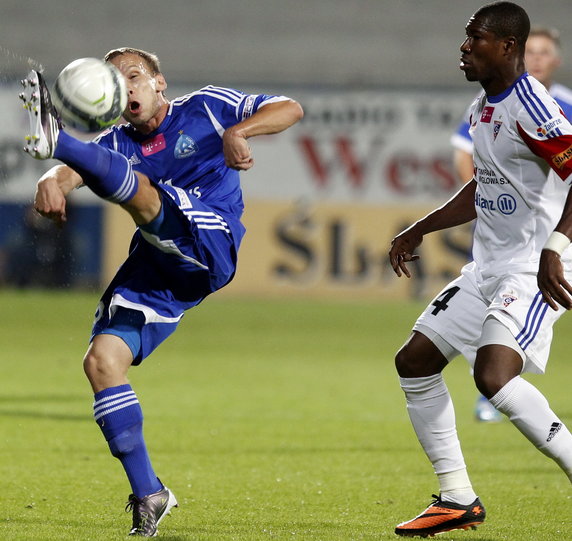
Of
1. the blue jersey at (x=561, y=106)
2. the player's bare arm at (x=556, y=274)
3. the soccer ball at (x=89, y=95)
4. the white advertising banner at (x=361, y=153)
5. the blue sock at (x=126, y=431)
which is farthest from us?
the white advertising banner at (x=361, y=153)

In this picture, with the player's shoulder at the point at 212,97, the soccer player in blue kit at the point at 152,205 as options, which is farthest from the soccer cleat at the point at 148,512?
the player's shoulder at the point at 212,97

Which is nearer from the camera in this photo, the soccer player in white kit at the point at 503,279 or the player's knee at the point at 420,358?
the soccer player in white kit at the point at 503,279

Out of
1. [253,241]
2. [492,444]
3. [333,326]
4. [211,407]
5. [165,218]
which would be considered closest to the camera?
[165,218]

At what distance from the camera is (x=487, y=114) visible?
495 cm

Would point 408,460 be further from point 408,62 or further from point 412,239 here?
point 408,62

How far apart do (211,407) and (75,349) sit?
4955mm

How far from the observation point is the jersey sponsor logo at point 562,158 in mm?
4641

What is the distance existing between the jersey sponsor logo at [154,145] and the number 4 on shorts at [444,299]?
1371mm

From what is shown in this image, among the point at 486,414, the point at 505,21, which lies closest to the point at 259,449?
the point at 486,414

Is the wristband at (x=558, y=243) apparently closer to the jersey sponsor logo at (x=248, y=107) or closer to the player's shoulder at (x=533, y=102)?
the player's shoulder at (x=533, y=102)

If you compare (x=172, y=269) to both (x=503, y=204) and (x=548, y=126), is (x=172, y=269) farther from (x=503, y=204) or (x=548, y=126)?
(x=548, y=126)

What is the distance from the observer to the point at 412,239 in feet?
17.9

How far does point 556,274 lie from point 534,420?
0.61 meters

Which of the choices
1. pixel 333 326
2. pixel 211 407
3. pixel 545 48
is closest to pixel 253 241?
pixel 333 326
